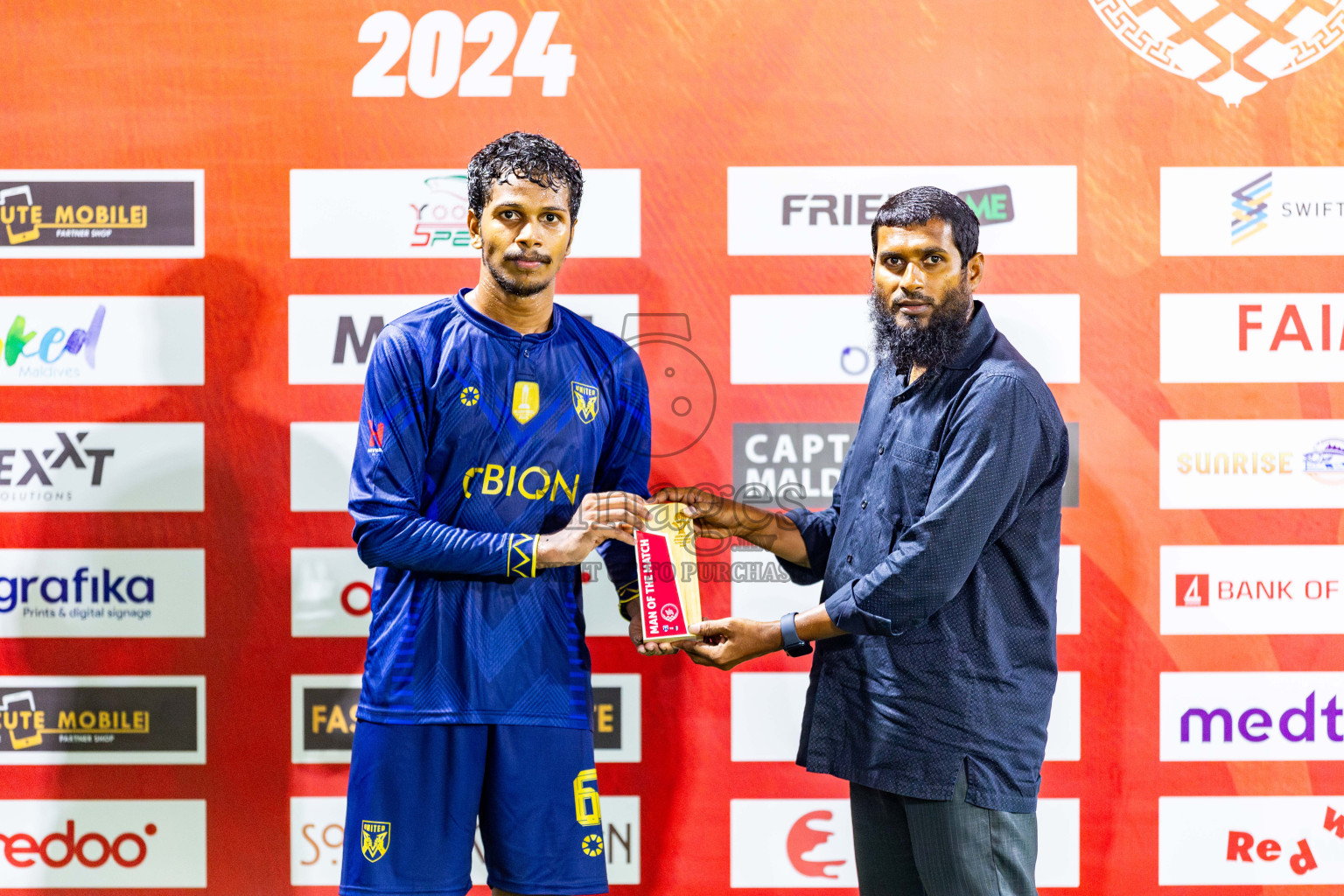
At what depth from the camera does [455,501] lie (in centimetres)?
171

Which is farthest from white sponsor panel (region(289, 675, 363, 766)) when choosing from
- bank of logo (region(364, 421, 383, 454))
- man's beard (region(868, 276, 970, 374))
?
man's beard (region(868, 276, 970, 374))

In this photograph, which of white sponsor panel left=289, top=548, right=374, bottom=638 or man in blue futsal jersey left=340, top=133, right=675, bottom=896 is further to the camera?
white sponsor panel left=289, top=548, right=374, bottom=638

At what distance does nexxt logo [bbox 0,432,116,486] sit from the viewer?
2381 mm

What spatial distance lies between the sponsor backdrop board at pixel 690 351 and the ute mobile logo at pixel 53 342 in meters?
0.01

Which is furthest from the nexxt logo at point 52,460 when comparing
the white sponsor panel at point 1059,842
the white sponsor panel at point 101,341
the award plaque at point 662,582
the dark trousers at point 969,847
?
the white sponsor panel at point 1059,842

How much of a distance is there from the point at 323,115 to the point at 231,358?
0.66 meters

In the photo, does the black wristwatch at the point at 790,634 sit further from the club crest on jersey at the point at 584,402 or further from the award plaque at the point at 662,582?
the club crest on jersey at the point at 584,402

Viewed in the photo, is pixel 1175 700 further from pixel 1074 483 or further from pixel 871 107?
pixel 871 107

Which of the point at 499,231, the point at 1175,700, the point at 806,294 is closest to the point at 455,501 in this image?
the point at 499,231

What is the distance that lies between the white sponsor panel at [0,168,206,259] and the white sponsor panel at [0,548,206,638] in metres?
0.78

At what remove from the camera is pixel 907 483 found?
5.45 feet

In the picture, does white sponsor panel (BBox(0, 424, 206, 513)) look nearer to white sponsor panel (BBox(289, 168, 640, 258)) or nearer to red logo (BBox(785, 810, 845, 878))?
white sponsor panel (BBox(289, 168, 640, 258))

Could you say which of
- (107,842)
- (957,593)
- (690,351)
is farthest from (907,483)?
(107,842)

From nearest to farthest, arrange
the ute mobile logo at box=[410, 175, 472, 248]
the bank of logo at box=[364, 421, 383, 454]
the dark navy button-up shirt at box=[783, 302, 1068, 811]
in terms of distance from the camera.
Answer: the dark navy button-up shirt at box=[783, 302, 1068, 811]
the bank of logo at box=[364, 421, 383, 454]
the ute mobile logo at box=[410, 175, 472, 248]
